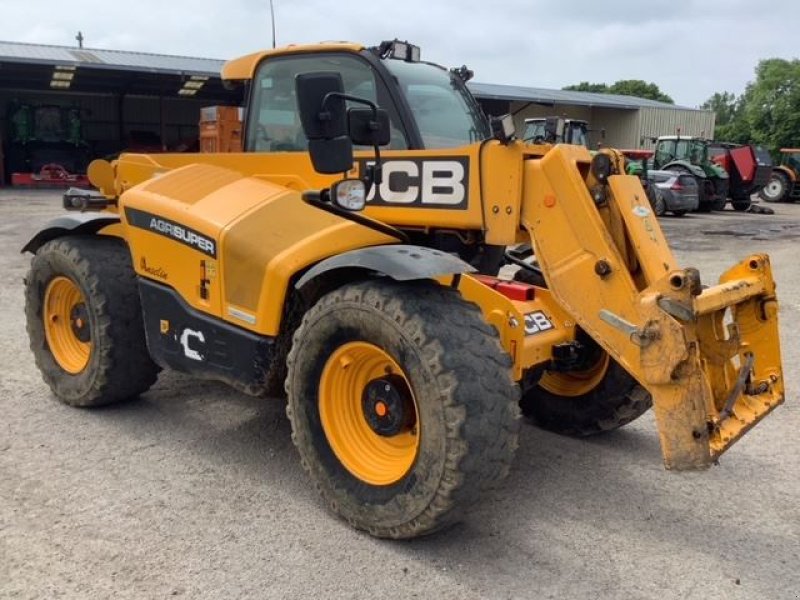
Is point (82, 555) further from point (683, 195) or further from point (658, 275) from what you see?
point (683, 195)

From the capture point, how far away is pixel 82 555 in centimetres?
307

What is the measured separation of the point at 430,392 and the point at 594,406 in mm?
1708

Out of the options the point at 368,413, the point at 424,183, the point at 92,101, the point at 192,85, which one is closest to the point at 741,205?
the point at 192,85

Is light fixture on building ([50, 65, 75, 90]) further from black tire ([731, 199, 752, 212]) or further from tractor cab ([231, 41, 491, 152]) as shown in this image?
tractor cab ([231, 41, 491, 152])

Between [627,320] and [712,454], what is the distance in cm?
63

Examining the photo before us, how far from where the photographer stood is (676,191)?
2005 cm

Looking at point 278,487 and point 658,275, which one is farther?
point 278,487

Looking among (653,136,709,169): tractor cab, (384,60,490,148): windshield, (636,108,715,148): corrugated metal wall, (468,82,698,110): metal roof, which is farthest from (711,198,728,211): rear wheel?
(384,60,490,148): windshield

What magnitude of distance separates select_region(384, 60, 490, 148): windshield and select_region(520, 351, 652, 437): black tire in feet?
4.86

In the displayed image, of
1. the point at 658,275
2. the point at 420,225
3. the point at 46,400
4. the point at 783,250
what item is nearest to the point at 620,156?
the point at 658,275

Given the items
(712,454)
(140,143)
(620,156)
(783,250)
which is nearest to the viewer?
(712,454)

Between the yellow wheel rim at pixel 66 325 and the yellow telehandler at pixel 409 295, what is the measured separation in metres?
0.30

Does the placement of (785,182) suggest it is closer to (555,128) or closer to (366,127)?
(555,128)

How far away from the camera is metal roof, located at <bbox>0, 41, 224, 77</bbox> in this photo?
23.0 m
